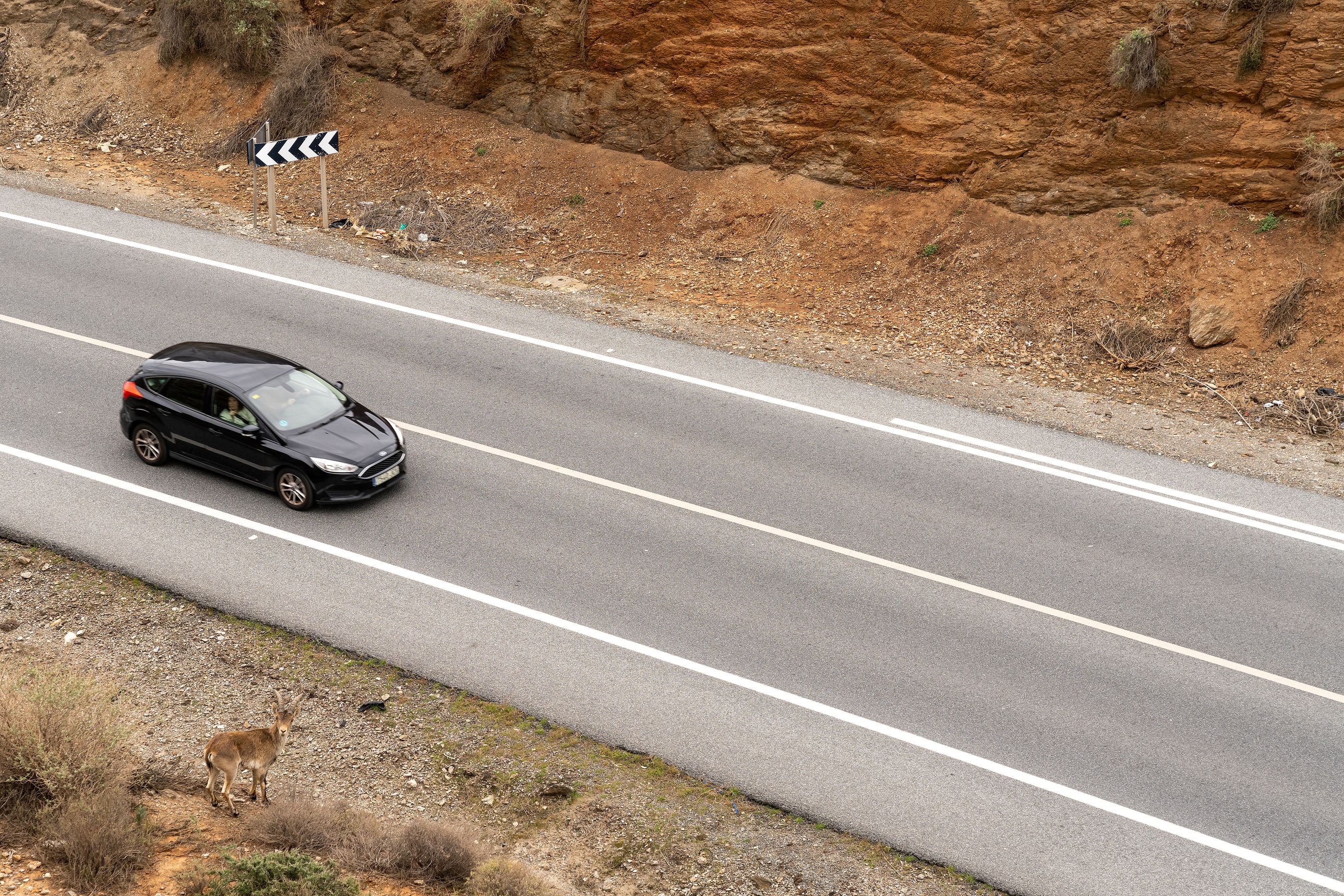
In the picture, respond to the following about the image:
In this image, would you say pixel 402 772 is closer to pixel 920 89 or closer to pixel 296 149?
pixel 296 149

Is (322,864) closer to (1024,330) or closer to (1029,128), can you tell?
(1024,330)

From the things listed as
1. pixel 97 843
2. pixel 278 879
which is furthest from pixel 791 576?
pixel 97 843

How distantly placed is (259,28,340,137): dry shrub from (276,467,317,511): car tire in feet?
37.8

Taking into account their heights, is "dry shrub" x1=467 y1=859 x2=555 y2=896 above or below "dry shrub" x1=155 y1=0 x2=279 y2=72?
below

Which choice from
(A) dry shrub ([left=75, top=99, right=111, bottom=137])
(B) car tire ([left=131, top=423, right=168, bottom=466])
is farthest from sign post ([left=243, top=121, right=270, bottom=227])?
(B) car tire ([left=131, top=423, right=168, bottom=466])

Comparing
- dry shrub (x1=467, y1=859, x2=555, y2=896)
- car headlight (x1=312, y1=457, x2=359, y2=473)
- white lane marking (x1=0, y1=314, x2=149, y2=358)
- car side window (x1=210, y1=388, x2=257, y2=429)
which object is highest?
car side window (x1=210, y1=388, x2=257, y2=429)

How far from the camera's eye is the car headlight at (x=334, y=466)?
12.8 metres

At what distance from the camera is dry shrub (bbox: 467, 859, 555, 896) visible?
26.3ft

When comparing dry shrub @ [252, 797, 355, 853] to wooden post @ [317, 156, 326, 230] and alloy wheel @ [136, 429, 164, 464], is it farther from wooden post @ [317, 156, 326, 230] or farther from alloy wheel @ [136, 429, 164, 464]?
wooden post @ [317, 156, 326, 230]

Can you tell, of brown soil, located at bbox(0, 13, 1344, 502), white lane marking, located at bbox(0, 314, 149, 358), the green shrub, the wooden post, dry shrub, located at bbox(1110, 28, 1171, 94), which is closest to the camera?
the green shrub

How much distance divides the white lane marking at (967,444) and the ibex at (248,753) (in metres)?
8.09

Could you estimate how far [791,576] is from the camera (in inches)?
484

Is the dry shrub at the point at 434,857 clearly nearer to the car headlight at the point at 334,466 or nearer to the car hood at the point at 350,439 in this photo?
the car headlight at the point at 334,466

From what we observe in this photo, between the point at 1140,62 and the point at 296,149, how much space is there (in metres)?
13.5
